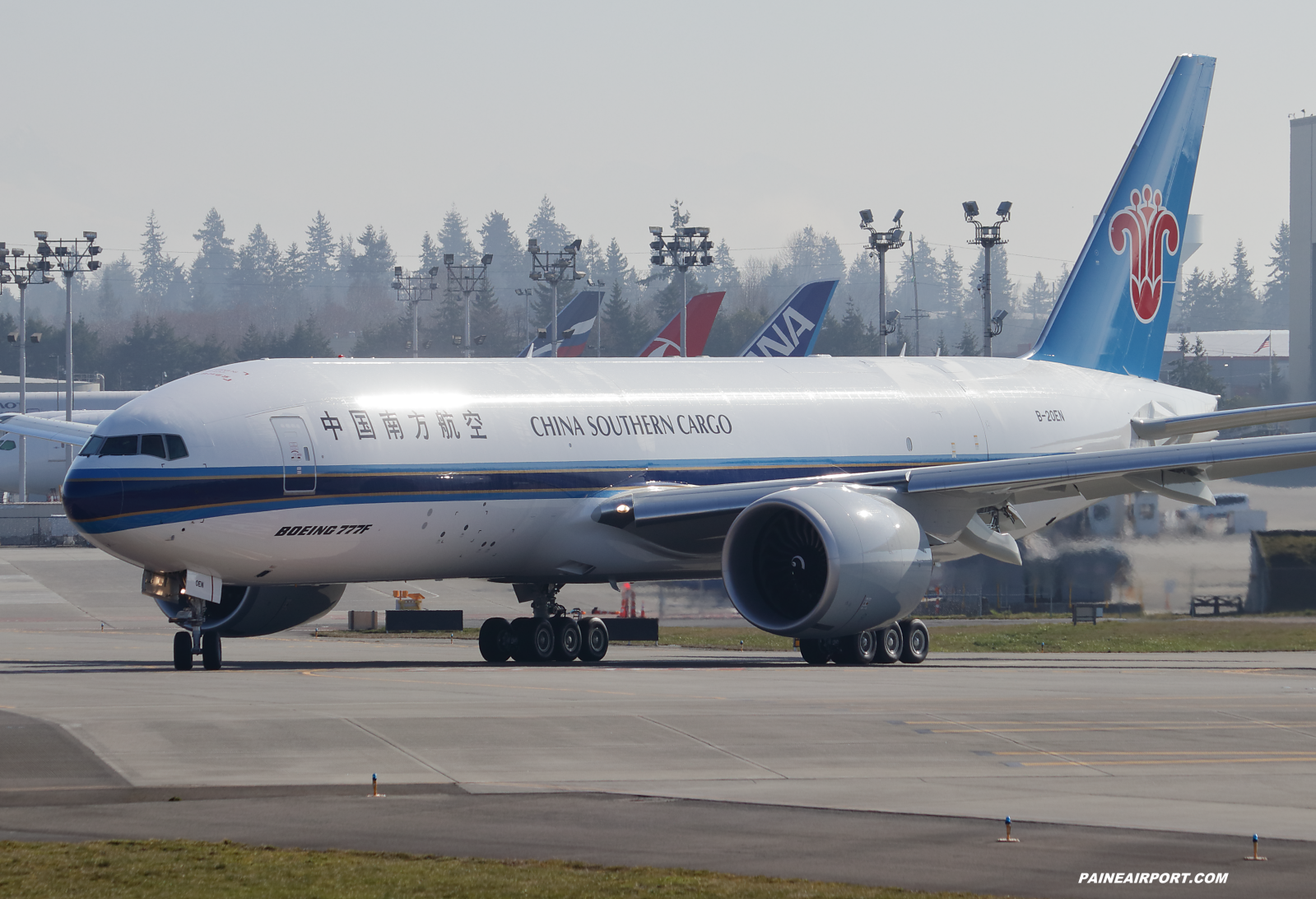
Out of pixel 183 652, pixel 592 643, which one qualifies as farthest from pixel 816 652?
pixel 183 652

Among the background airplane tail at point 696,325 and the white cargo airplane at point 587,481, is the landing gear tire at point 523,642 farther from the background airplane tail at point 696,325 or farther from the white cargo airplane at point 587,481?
the background airplane tail at point 696,325

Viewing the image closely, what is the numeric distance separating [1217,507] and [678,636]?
1644 cm

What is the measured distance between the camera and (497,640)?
3194 centimetres

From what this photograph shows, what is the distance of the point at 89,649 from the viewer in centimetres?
3491

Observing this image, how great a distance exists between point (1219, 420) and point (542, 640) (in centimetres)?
1355

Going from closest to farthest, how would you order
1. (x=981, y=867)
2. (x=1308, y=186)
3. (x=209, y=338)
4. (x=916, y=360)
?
(x=981, y=867)
(x=916, y=360)
(x=1308, y=186)
(x=209, y=338)

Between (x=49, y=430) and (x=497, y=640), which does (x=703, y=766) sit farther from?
(x=49, y=430)

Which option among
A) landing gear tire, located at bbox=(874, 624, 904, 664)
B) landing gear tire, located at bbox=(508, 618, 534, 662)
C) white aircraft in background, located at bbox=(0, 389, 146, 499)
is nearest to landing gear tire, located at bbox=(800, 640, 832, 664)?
landing gear tire, located at bbox=(874, 624, 904, 664)

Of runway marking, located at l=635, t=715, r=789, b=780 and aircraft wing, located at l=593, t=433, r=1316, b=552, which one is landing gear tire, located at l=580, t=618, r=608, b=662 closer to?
aircraft wing, located at l=593, t=433, r=1316, b=552

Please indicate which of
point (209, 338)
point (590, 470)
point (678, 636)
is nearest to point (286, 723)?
point (590, 470)

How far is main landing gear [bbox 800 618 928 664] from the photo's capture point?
31.0m

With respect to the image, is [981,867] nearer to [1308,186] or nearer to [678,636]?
[678,636]

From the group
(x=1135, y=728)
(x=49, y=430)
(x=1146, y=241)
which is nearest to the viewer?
(x=1135, y=728)

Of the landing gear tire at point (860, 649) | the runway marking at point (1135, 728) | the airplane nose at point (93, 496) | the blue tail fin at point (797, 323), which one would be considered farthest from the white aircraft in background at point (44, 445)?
the runway marking at point (1135, 728)
